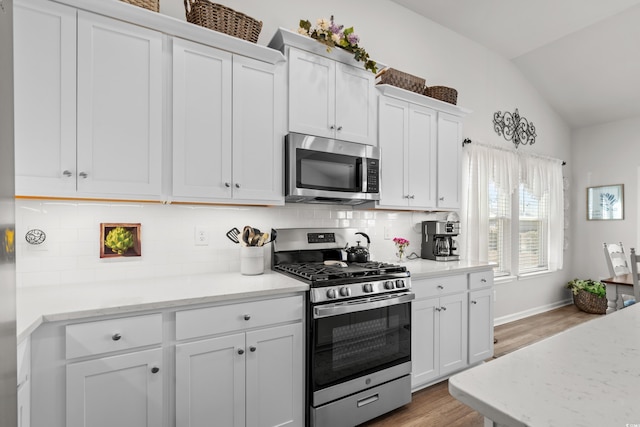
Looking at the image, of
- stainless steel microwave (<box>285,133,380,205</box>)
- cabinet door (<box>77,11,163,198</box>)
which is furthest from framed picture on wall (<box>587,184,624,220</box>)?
cabinet door (<box>77,11,163,198</box>)

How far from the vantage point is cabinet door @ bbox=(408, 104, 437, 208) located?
112 inches

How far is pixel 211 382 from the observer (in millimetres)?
1604

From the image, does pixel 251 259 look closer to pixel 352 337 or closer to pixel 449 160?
pixel 352 337

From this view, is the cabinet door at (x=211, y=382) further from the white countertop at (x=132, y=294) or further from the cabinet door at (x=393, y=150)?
the cabinet door at (x=393, y=150)

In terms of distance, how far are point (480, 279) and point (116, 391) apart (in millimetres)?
2727

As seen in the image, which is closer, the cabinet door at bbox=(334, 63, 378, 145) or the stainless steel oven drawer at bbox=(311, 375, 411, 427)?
the stainless steel oven drawer at bbox=(311, 375, 411, 427)

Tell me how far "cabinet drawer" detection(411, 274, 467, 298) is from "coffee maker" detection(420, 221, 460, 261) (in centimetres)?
44

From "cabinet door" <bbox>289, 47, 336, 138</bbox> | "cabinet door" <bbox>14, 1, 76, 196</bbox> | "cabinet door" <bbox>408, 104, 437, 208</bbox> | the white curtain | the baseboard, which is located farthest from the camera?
the baseboard

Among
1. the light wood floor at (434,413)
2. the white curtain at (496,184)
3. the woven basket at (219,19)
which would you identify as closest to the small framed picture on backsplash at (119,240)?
the woven basket at (219,19)

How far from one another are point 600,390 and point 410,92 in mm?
2566

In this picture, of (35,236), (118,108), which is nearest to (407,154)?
(118,108)

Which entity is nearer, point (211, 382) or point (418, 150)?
point (211, 382)

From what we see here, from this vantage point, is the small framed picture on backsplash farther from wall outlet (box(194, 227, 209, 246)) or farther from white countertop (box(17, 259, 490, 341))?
wall outlet (box(194, 227, 209, 246))

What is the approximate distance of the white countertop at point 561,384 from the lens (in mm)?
567
